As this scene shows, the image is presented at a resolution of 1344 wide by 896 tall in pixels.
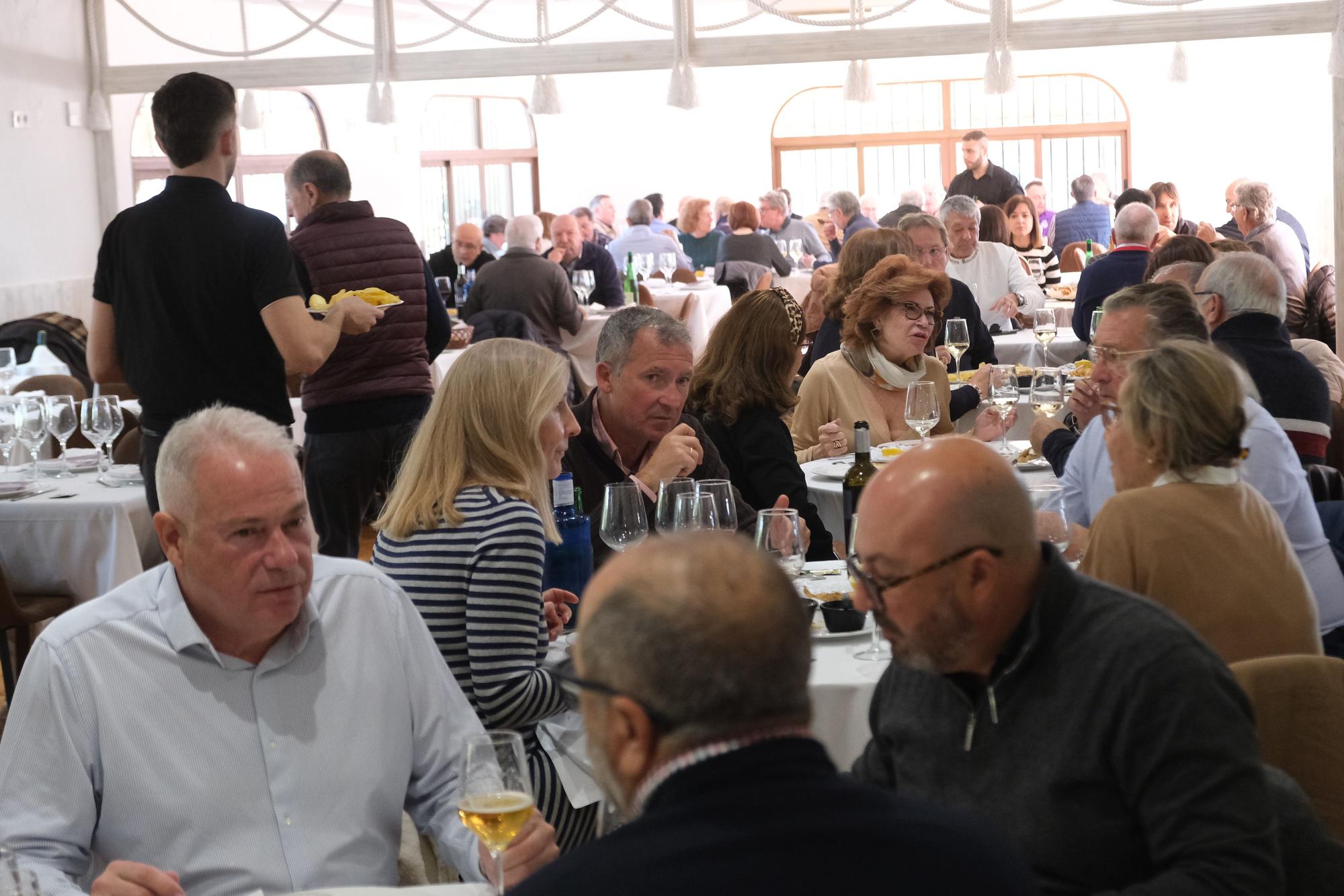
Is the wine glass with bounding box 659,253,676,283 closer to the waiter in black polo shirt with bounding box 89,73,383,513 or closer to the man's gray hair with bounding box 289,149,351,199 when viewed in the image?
the man's gray hair with bounding box 289,149,351,199

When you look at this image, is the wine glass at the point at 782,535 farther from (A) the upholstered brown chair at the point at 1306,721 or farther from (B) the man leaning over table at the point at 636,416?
(A) the upholstered brown chair at the point at 1306,721

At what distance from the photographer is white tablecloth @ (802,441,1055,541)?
4.24 metres

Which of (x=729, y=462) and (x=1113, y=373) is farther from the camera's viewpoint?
(x=729, y=462)

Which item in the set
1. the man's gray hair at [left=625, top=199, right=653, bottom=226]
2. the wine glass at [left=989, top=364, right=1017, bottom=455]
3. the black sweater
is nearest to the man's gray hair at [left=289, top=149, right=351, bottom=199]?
the black sweater

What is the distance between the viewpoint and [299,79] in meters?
8.29

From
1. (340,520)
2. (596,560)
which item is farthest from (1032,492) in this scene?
(340,520)

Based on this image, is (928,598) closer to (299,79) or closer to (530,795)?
(530,795)

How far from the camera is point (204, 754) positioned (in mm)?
1924

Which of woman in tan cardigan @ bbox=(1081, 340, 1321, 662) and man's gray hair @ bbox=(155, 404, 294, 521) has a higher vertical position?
man's gray hair @ bbox=(155, 404, 294, 521)

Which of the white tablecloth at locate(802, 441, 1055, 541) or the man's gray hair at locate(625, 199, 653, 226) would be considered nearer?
the white tablecloth at locate(802, 441, 1055, 541)

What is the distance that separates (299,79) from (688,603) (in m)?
7.86

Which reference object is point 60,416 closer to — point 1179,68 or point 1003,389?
point 1003,389

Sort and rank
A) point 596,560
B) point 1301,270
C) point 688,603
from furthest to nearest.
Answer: point 1301,270, point 596,560, point 688,603

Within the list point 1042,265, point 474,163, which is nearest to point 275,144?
point 474,163
